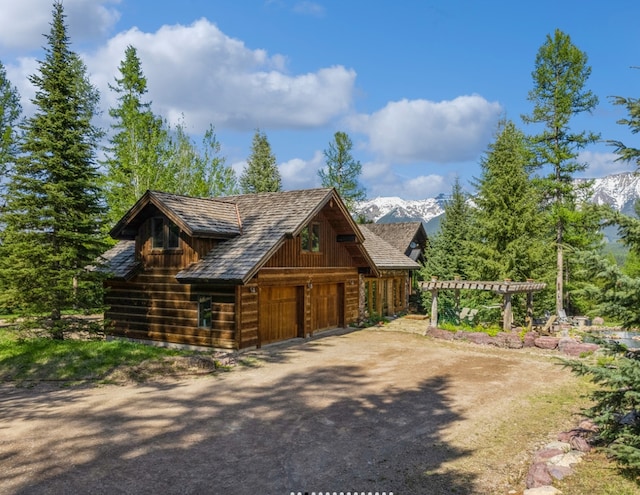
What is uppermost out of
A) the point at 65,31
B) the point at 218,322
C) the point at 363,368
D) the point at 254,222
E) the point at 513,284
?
the point at 65,31

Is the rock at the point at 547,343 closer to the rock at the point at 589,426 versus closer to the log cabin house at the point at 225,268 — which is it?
the log cabin house at the point at 225,268

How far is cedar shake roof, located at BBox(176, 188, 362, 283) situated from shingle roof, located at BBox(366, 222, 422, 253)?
17.8 meters

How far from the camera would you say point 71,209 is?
1906 cm

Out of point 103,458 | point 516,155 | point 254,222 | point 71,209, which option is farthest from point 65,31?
point 516,155

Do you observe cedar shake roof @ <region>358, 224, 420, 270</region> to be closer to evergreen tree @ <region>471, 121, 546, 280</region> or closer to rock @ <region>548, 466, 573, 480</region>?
evergreen tree @ <region>471, 121, 546, 280</region>

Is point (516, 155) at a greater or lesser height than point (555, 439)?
greater

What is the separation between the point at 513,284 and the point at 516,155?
11108mm

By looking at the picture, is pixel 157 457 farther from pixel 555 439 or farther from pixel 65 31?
pixel 65 31

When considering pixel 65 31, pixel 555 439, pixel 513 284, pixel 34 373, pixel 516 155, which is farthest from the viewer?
pixel 516 155

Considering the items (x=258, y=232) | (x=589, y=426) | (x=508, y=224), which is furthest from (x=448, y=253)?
(x=589, y=426)

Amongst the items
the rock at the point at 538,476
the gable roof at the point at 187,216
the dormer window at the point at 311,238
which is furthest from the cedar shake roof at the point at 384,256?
the rock at the point at 538,476

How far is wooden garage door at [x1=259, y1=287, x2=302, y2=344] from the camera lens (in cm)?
2084

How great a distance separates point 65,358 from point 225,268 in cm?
636

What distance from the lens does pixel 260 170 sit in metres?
67.9
